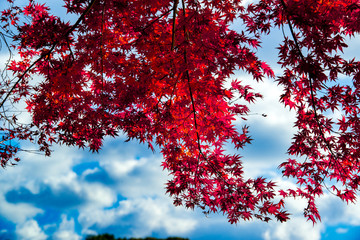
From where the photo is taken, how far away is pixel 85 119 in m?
5.69

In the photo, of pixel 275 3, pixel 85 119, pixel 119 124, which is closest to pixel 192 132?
pixel 119 124

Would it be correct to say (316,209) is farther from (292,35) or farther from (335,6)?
(335,6)

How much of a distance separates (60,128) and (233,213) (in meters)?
4.41

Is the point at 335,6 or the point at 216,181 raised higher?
the point at 335,6

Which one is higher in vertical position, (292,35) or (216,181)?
(292,35)

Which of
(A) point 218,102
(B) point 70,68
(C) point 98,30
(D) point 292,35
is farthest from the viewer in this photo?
(C) point 98,30

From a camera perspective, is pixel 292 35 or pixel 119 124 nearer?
pixel 292 35

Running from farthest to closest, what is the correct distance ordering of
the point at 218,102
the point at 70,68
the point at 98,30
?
the point at 98,30
the point at 70,68
the point at 218,102

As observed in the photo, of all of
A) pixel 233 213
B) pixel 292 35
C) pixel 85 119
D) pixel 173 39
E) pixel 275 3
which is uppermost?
pixel 275 3

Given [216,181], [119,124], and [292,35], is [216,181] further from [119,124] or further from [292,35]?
[292,35]

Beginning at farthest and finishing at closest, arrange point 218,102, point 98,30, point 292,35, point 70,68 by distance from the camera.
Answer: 1. point 98,30
2. point 70,68
3. point 218,102
4. point 292,35

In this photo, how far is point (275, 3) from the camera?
17.5 ft

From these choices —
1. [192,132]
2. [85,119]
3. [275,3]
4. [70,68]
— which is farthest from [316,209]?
[70,68]

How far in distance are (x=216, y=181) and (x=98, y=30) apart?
4261 millimetres
